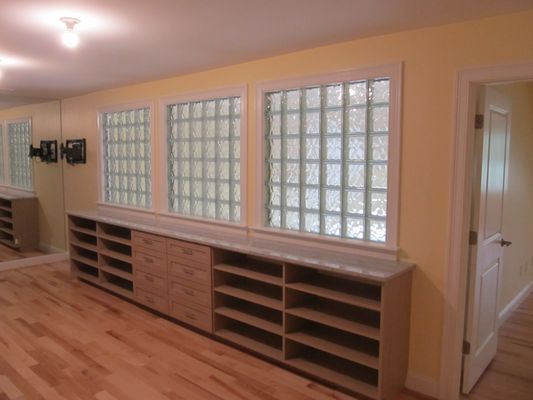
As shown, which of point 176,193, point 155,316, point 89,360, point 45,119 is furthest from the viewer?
point 45,119

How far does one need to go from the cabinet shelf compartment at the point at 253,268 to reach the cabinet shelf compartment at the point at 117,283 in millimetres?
1416

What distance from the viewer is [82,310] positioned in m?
4.11

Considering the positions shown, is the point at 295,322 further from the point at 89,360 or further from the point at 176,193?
the point at 176,193

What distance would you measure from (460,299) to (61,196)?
5315 mm

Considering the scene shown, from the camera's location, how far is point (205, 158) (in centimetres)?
404

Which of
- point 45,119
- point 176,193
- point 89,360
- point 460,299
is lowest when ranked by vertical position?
point 89,360

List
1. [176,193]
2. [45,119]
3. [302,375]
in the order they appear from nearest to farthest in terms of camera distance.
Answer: [302,375] < [176,193] < [45,119]

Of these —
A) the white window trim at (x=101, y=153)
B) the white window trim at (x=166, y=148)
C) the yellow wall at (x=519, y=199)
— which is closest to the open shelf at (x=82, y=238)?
the white window trim at (x=101, y=153)

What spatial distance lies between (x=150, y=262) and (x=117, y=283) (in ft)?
3.10

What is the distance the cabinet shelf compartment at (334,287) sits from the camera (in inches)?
105

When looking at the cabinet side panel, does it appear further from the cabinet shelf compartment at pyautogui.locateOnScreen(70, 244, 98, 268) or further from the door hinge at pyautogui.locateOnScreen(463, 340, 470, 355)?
the cabinet shelf compartment at pyautogui.locateOnScreen(70, 244, 98, 268)

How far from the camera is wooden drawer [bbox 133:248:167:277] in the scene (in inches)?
152

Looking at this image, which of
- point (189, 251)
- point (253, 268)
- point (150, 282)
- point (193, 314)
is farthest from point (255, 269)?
point (150, 282)

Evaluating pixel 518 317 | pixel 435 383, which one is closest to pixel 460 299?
pixel 435 383
